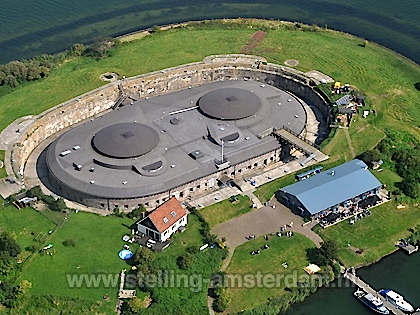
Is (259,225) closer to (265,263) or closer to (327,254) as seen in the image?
(265,263)

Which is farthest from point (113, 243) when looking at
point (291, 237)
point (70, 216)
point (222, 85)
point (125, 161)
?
point (222, 85)

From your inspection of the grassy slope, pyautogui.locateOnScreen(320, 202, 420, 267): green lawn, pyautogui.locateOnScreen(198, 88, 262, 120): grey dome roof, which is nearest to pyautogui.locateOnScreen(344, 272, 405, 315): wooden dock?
pyautogui.locateOnScreen(320, 202, 420, 267): green lawn

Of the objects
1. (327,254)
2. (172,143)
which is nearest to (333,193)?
(327,254)

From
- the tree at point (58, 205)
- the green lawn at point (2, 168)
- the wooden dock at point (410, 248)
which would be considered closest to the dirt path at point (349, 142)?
the wooden dock at point (410, 248)

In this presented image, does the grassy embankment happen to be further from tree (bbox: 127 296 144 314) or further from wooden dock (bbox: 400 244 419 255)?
tree (bbox: 127 296 144 314)

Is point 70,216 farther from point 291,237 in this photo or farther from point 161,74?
point 161,74
